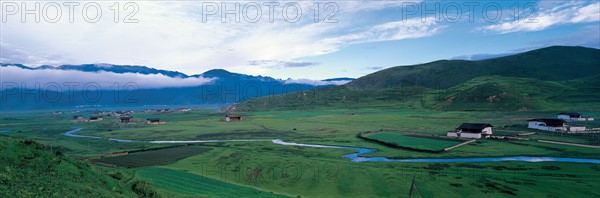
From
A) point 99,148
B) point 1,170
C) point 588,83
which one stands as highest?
point 588,83

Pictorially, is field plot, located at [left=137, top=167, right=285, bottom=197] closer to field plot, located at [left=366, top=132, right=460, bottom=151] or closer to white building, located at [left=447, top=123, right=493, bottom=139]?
field plot, located at [left=366, top=132, right=460, bottom=151]

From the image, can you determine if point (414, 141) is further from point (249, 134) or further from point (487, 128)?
point (249, 134)

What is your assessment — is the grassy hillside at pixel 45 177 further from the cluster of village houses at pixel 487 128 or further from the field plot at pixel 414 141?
the cluster of village houses at pixel 487 128

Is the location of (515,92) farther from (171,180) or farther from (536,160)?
(171,180)

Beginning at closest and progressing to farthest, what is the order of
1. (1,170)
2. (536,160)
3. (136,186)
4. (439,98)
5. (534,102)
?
(1,170) → (136,186) → (536,160) → (534,102) → (439,98)

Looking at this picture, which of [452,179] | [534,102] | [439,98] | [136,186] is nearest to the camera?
[136,186]

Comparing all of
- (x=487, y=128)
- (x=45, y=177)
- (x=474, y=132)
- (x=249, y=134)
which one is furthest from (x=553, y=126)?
(x=45, y=177)

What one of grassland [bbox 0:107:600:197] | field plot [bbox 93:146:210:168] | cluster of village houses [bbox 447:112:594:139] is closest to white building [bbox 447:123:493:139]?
cluster of village houses [bbox 447:112:594:139]

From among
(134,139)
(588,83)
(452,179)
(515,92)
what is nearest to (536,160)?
(452,179)
